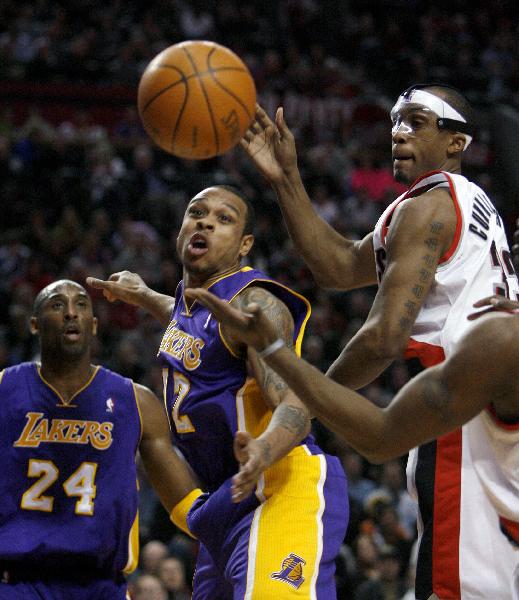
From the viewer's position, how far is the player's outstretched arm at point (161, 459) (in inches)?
185

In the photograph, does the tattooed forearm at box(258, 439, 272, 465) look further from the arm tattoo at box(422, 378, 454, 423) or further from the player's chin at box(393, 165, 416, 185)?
the player's chin at box(393, 165, 416, 185)

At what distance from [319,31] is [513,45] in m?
3.33

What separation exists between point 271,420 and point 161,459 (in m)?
1.31

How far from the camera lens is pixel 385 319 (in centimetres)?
365

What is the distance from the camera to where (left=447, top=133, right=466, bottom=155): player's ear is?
13.8 ft

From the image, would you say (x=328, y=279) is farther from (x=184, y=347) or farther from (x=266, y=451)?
(x=266, y=451)

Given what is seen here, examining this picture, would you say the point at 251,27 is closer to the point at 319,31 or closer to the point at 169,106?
the point at 319,31

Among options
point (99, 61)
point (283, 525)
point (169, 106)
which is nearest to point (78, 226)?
point (99, 61)

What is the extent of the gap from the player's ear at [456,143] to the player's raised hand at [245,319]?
5.55 ft

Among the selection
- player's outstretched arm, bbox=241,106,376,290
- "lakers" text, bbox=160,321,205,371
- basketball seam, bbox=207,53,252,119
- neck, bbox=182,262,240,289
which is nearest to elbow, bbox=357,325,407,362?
"lakers" text, bbox=160,321,205,371

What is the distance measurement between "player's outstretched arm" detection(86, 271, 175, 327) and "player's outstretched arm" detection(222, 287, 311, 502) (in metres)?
0.86

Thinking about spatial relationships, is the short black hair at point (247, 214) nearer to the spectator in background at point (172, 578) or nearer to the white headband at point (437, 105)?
the white headband at point (437, 105)

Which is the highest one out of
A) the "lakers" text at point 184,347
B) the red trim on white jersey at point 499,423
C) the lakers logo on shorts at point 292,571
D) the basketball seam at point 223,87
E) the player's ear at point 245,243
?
the basketball seam at point 223,87

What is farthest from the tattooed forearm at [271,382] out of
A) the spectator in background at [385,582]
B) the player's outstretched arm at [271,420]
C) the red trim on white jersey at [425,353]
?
the spectator in background at [385,582]
